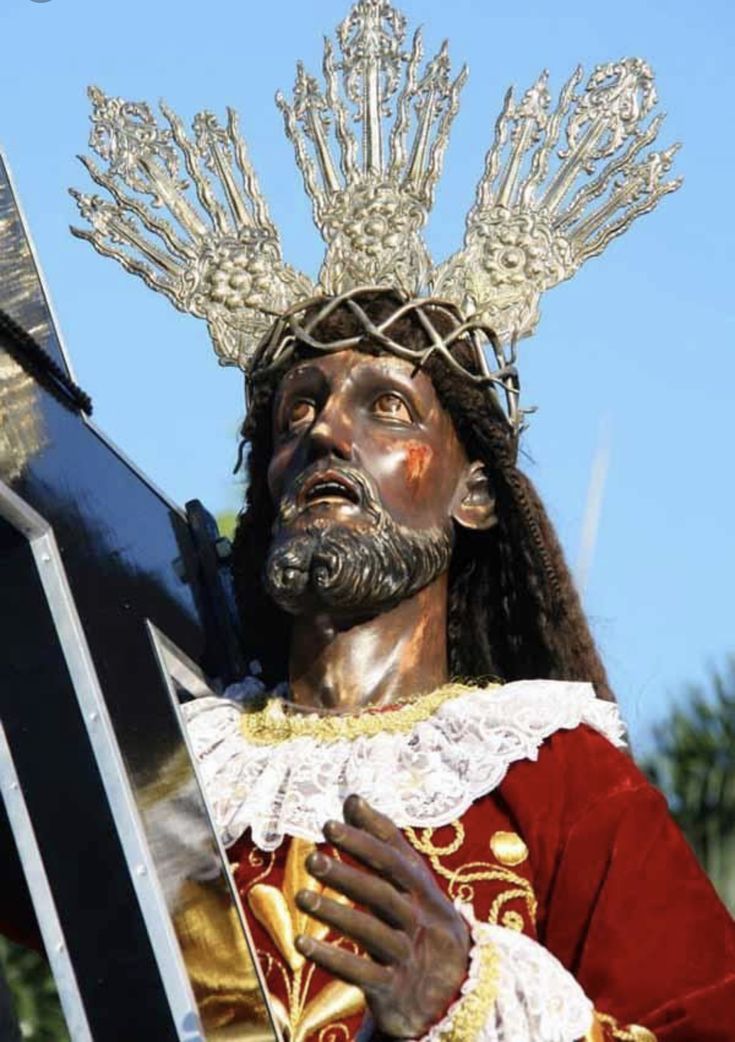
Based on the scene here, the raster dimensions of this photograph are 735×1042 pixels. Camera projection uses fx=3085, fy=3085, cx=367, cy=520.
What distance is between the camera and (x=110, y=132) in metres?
7.00

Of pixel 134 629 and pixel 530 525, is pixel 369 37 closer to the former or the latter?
pixel 530 525

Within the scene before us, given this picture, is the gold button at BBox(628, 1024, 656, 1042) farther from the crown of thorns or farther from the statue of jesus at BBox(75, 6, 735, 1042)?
the crown of thorns

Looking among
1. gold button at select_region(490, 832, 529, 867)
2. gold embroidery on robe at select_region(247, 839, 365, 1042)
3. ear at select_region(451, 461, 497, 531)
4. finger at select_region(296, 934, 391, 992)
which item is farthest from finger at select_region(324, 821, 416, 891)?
ear at select_region(451, 461, 497, 531)

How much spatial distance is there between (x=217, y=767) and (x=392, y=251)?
1276 mm

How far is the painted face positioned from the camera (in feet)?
21.0

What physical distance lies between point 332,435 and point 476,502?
41cm

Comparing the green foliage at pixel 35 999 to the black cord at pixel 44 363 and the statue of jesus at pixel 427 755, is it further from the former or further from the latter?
the black cord at pixel 44 363

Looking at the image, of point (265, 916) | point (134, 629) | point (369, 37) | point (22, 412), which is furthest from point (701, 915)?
point (369, 37)

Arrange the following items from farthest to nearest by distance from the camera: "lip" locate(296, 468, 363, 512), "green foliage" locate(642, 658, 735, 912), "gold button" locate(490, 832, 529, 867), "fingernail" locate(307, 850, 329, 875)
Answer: "green foliage" locate(642, 658, 735, 912) → "lip" locate(296, 468, 363, 512) → "gold button" locate(490, 832, 529, 867) → "fingernail" locate(307, 850, 329, 875)

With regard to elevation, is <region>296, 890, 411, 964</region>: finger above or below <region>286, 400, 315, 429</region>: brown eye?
below

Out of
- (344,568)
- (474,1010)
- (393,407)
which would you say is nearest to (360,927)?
(474,1010)

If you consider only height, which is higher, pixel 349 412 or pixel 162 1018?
pixel 349 412

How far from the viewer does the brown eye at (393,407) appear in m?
6.53

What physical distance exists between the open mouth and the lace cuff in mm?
1154
